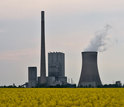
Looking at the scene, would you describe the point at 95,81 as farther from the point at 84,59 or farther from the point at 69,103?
the point at 69,103

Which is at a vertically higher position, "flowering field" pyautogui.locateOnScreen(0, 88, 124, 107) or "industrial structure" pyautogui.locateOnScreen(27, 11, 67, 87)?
"industrial structure" pyautogui.locateOnScreen(27, 11, 67, 87)

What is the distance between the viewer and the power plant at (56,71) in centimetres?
5354

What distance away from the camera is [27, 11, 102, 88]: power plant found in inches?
2108

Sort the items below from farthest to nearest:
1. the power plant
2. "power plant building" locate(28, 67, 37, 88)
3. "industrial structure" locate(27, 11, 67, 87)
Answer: "power plant building" locate(28, 67, 37, 88), "industrial structure" locate(27, 11, 67, 87), the power plant

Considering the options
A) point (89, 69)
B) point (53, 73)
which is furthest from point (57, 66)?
point (89, 69)

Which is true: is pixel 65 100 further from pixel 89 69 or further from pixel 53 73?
pixel 53 73

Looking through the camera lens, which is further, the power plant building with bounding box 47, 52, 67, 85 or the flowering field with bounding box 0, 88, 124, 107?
the power plant building with bounding box 47, 52, 67, 85

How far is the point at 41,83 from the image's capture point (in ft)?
282

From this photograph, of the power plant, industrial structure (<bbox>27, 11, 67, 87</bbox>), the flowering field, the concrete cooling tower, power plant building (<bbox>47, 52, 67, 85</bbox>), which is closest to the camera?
the flowering field

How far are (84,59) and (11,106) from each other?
40.1 m

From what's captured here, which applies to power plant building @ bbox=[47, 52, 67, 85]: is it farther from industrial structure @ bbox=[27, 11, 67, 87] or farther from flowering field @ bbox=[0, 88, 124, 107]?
flowering field @ bbox=[0, 88, 124, 107]

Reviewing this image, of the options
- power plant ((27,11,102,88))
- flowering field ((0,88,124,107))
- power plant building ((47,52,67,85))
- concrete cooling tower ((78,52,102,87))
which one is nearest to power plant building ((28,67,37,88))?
power plant ((27,11,102,88))

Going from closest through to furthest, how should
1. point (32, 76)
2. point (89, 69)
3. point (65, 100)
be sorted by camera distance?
point (65, 100), point (89, 69), point (32, 76)

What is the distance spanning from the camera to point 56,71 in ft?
313
